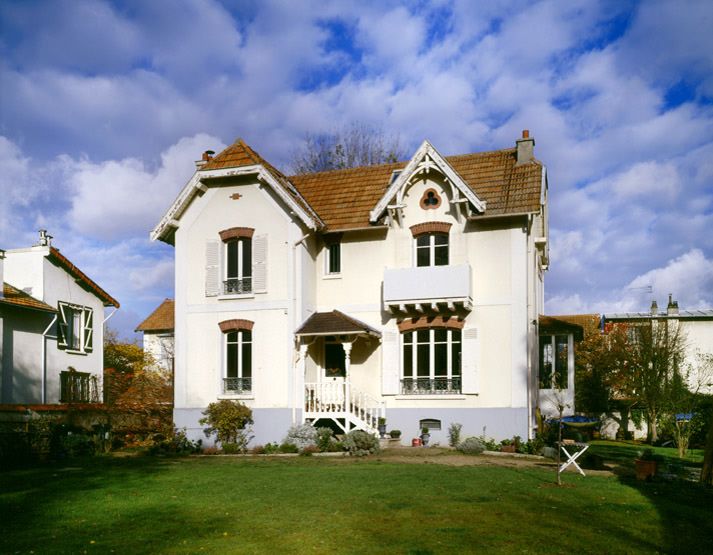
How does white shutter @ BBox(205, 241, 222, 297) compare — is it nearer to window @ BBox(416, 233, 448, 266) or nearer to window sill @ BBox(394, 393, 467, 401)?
window @ BBox(416, 233, 448, 266)

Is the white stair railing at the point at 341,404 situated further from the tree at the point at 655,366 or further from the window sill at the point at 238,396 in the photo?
the tree at the point at 655,366

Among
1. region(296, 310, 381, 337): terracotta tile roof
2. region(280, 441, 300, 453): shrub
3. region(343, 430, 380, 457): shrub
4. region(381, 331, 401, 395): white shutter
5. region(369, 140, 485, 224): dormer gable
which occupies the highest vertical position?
region(369, 140, 485, 224): dormer gable

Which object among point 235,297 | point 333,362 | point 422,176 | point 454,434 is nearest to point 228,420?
point 235,297

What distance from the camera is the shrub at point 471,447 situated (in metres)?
21.4

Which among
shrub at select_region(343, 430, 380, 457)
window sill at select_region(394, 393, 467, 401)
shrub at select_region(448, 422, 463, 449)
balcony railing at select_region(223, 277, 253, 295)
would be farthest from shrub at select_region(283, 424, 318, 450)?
balcony railing at select_region(223, 277, 253, 295)

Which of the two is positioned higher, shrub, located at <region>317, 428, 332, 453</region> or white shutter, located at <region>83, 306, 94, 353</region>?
white shutter, located at <region>83, 306, 94, 353</region>

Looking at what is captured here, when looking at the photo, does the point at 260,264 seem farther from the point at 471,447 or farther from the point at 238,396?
the point at 471,447

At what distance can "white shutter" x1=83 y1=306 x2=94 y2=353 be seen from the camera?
102 ft

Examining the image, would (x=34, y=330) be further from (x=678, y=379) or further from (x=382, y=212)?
(x=678, y=379)

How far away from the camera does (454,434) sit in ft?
74.7

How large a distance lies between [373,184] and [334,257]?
3.02 metres

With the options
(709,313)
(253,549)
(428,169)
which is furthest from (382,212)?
(709,313)

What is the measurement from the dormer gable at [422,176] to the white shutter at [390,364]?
3809 mm

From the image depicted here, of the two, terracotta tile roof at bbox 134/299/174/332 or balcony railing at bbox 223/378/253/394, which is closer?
balcony railing at bbox 223/378/253/394
